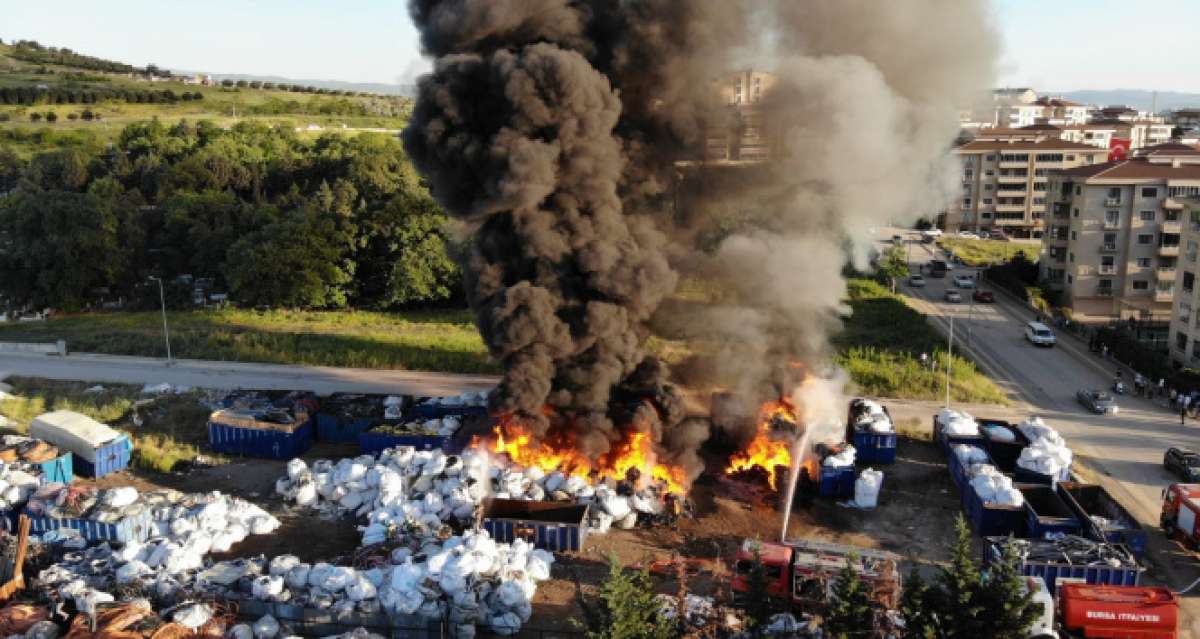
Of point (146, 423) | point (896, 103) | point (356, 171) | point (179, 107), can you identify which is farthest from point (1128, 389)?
point (179, 107)

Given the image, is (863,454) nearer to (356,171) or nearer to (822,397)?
(822,397)

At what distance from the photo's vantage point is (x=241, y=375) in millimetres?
49000

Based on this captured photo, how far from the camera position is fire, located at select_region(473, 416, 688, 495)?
3244 cm

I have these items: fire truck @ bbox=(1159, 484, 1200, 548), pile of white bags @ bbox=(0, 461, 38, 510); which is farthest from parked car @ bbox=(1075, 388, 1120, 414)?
pile of white bags @ bbox=(0, 461, 38, 510)

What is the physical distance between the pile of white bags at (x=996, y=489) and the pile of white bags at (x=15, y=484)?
31.7 m

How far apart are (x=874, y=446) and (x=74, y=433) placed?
30.8 meters

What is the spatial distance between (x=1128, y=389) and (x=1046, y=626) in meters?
29.1

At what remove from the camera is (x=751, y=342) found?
3484 cm

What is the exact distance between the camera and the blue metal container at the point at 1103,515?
28047mm

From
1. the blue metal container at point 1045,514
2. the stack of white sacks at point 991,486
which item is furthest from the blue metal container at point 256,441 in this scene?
the blue metal container at point 1045,514

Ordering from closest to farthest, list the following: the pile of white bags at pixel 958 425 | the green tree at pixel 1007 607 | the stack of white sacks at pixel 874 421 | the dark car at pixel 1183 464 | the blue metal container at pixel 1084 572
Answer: the green tree at pixel 1007 607, the blue metal container at pixel 1084 572, the dark car at pixel 1183 464, the stack of white sacks at pixel 874 421, the pile of white bags at pixel 958 425

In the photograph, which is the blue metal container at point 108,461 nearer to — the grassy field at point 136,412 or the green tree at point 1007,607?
the grassy field at point 136,412

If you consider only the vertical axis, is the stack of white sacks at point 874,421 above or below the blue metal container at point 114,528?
above

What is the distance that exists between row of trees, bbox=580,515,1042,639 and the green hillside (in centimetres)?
10041
